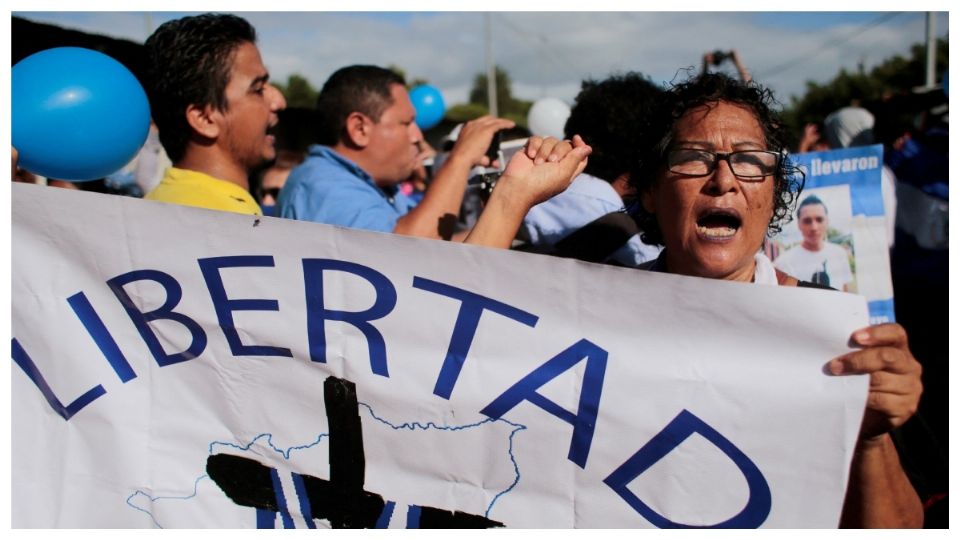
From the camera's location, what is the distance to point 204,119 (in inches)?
85.9

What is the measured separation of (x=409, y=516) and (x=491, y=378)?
1.05 ft

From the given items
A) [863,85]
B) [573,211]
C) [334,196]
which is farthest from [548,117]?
[863,85]

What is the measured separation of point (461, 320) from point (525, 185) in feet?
1.29

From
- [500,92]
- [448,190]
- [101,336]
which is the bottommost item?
Result: [101,336]

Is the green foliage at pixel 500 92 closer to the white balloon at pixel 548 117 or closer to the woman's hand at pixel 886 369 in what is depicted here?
the white balloon at pixel 548 117

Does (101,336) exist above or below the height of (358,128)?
below

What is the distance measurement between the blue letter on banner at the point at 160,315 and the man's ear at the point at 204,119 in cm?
80

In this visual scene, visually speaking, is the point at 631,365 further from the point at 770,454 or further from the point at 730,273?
the point at 730,273

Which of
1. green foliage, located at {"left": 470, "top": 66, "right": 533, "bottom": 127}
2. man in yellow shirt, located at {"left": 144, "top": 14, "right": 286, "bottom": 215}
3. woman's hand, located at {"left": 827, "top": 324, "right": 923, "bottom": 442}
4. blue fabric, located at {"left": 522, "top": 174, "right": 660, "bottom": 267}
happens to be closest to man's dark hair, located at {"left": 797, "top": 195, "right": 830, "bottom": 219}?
blue fabric, located at {"left": 522, "top": 174, "right": 660, "bottom": 267}

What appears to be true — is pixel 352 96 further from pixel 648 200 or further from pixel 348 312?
pixel 348 312

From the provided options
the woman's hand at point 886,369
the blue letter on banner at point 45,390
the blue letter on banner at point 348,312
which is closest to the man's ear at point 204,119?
the blue letter on banner at point 45,390

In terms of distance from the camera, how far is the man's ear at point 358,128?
2840 mm

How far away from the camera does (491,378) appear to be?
1.36m

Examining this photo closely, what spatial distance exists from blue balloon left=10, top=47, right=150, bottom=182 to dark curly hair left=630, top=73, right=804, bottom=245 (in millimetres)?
1357
